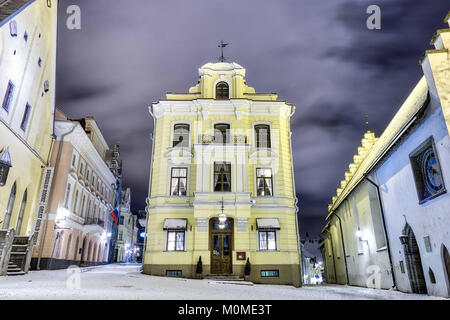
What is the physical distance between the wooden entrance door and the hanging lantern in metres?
13.0

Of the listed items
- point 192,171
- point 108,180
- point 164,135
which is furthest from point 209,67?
point 108,180

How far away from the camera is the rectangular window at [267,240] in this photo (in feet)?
64.9

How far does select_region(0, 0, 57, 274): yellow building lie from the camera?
17.0 metres

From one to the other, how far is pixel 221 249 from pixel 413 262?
10958 mm

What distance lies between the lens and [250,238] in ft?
64.8

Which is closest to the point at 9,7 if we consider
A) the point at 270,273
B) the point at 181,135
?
the point at 181,135

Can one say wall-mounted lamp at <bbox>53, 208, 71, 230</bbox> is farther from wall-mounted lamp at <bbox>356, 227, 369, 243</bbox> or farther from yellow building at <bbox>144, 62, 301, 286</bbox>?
wall-mounted lamp at <bbox>356, 227, 369, 243</bbox>

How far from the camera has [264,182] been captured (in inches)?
836

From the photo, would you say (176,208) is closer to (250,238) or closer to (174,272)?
(174,272)

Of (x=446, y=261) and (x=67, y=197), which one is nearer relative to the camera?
(x=446, y=261)

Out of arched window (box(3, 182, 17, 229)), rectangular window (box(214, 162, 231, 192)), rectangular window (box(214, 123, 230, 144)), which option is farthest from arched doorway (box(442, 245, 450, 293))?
arched window (box(3, 182, 17, 229))

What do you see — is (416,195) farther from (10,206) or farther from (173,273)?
(10,206)
